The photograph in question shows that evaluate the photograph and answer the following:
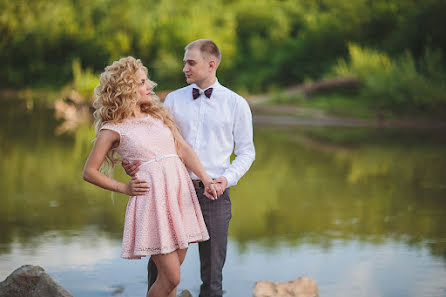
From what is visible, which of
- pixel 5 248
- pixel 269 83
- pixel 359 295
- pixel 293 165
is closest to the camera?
pixel 359 295

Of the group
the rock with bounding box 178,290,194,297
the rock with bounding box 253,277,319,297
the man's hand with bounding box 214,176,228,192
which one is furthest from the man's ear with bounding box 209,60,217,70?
the rock with bounding box 253,277,319,297

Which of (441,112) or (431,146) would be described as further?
(441,112)

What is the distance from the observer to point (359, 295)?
4.62 meters

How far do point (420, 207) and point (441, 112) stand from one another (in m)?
12.1

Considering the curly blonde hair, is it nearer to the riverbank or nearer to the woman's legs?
the woman's legs

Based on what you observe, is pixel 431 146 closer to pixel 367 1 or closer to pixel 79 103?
pixel 79 103

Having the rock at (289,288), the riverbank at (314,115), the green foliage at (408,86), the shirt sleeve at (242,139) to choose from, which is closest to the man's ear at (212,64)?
the shirt sleeve at (242,139)

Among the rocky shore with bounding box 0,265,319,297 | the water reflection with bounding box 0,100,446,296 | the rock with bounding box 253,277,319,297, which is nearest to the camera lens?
the rocky shore with bounding box 0,265,319,297

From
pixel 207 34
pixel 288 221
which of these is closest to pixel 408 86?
pixel 288 221

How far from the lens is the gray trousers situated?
364cm

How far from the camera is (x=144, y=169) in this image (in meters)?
3.30

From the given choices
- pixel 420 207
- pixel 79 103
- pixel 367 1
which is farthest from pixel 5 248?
pixel 367 1

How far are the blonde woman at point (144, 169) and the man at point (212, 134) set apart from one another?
0.29 m

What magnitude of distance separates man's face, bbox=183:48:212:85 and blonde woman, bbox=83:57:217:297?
12.1 inches
